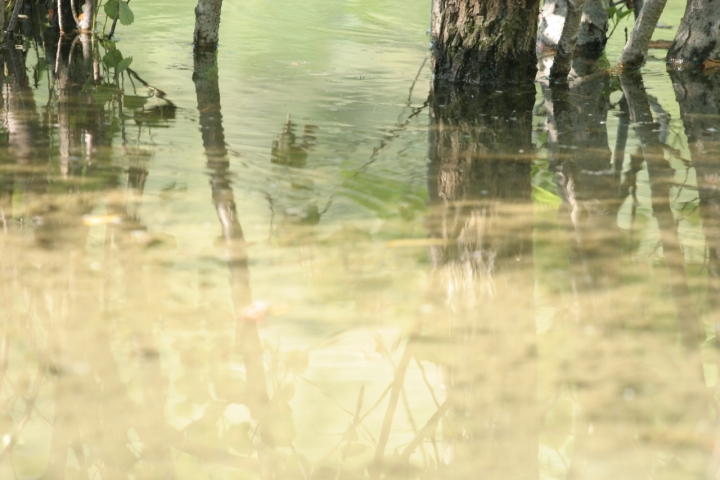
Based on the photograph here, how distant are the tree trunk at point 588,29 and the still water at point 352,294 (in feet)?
9.55

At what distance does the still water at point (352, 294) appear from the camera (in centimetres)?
186

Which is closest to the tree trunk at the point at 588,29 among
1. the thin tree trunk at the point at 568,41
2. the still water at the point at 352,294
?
the thin tree trunk at the point at 568,41

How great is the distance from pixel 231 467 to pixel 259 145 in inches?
99.0

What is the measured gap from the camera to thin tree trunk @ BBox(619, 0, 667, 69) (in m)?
6.24

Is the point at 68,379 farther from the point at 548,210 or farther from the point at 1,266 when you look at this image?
the point at 548,210

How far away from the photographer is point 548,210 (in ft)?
10.8

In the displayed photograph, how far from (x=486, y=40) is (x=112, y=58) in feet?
9.73

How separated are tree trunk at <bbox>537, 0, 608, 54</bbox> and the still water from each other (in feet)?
9.55

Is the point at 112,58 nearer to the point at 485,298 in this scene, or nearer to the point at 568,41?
the point at 568,41

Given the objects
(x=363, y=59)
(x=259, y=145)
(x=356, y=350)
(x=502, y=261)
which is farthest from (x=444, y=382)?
(x=363, y=59)

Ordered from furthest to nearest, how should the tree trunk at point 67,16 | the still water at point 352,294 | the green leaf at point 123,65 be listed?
the tree trunk at point 67,16 → the green leaf at point 123,65 → the still water at point 352,294

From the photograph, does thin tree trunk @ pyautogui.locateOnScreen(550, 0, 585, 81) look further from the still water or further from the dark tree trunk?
the dark tree trunk

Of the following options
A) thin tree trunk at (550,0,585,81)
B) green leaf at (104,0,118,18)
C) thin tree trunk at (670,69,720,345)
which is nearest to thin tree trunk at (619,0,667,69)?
thin tree trunk at (670,69,720,345)

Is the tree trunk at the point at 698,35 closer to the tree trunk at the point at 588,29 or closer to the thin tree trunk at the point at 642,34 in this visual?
the thin tree trunk at the point at 642,34
